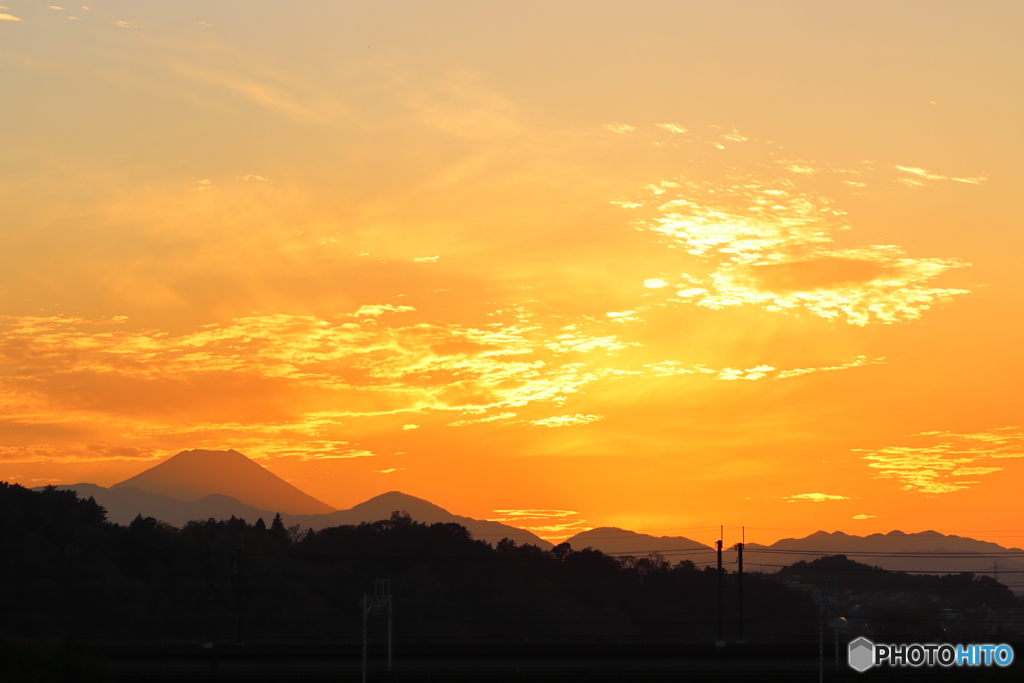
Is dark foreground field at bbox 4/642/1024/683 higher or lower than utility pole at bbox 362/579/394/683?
lower

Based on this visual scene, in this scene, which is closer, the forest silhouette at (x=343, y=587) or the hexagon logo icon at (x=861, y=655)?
the hexagon logo icon at (x=861, y=655)

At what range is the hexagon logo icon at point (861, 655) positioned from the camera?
80.3 metres

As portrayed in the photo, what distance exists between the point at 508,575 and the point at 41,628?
59.2 m

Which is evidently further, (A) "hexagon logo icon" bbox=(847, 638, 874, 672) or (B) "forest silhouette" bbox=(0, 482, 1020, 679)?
(B) "forest silhouette" bbox=(0, 482, 1020, 679)

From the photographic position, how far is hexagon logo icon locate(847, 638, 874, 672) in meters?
80.3

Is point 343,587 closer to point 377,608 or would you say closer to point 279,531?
point 279,531

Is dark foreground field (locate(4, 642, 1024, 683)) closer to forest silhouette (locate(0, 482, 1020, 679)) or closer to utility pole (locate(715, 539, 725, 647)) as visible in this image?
utility pole (locate(715, 539, 725, 647))

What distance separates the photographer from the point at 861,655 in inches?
3206

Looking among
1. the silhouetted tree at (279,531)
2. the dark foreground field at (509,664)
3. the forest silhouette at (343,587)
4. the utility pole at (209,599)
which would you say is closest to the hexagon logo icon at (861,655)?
the dark foreground field at (509,664)

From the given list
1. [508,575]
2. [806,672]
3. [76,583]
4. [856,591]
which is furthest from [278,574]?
[856,591]

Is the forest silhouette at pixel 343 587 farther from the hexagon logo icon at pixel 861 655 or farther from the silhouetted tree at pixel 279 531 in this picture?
the hexagon logo icon at pixel 861 655

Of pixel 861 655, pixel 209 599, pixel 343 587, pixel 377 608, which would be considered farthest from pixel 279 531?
pixel 861 655

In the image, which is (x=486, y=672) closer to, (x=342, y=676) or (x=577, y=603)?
(x=342, y=676)

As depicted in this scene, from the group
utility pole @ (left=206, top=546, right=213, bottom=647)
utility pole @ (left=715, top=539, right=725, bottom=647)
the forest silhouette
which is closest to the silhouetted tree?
the forest silhouette
